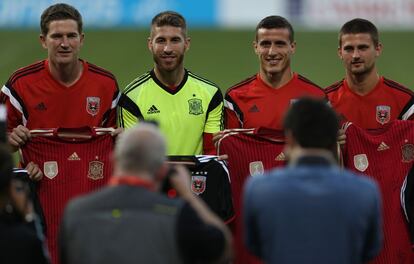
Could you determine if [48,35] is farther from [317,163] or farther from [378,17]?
[378,17]

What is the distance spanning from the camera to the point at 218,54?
1834cm

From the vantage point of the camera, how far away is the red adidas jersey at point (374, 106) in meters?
6.97

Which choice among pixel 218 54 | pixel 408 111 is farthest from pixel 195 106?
pixel 218 54

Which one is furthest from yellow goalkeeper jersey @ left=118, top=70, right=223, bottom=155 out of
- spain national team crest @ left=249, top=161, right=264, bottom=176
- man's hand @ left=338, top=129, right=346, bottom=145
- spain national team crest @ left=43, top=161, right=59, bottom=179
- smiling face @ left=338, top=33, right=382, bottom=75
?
smiling face @ left=338, top=33, right=382, bottom=75

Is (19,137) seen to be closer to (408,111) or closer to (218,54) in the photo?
(408,111)

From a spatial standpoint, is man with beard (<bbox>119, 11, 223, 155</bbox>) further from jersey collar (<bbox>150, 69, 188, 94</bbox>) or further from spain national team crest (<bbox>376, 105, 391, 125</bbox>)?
spain national team crest (<bbox>376, 105, 391, 125</bbox>)

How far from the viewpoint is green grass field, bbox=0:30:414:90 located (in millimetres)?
16708

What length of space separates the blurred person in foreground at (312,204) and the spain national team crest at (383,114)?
268cm

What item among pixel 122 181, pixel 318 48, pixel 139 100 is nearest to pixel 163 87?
pixel 139 100

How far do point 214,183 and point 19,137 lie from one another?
1.19m

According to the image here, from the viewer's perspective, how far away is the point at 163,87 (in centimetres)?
698

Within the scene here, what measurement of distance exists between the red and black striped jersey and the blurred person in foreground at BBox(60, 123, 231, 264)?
85.7 inches

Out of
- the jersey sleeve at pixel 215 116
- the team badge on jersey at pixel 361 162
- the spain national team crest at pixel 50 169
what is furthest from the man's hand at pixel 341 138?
the spain national team crest at pixel 50 169

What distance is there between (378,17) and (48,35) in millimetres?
12553
